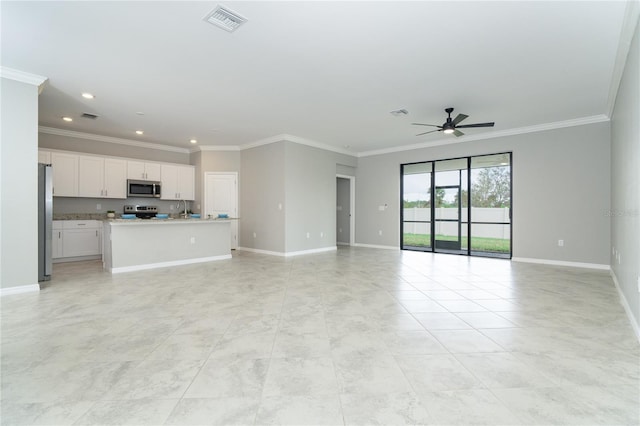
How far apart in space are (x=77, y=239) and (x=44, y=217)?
2.43 m

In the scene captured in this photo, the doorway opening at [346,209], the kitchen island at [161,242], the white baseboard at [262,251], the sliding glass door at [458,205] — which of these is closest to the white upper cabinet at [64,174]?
the kitchen island at [161,242]

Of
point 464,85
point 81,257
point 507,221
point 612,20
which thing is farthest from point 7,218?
point 507,221

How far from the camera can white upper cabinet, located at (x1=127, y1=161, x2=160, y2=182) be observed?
711 centimetres

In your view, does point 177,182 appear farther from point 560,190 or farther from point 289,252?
point 560,190

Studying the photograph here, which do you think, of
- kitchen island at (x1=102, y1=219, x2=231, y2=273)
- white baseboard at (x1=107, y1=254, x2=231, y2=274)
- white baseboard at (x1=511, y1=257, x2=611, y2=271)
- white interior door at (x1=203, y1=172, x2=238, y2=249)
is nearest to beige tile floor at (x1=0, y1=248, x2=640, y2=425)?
white baseboard at (x1=107, y1=254, x2=231, y2=274)

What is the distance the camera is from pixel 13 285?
147 inches

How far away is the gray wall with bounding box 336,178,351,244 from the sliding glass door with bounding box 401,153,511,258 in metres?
1.77

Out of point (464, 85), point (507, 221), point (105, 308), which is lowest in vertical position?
point (105, 308)

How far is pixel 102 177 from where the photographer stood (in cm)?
673

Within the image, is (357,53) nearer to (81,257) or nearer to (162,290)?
(162,290)

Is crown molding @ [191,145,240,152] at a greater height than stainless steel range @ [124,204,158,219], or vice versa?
crown molding @ [191,145,240,152]

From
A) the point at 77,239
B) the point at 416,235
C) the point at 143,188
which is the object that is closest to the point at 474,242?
the point at 416,235

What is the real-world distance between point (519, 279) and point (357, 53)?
4.13 m

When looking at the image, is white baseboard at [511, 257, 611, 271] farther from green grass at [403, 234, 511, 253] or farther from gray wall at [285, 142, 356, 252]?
gray wall at [285, 142, 356, 252]
